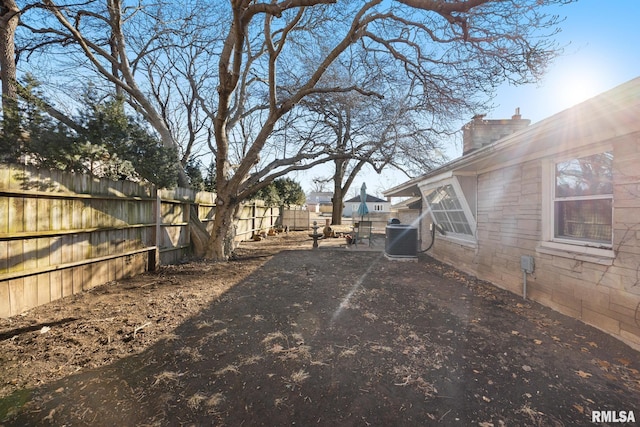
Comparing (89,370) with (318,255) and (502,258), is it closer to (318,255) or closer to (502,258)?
(502,258)

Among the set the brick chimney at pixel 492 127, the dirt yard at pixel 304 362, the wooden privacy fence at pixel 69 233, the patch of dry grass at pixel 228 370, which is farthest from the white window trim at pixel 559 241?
the wooden privacy fence at pixel 69 233

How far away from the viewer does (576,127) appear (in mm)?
3260

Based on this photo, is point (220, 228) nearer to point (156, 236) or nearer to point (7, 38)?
point (156, 236)

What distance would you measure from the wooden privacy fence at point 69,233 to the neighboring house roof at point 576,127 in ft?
22.2

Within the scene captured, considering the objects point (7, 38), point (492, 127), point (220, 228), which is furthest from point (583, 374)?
point (7, 38)

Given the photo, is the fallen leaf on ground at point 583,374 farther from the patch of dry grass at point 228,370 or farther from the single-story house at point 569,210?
the patch of dry grass at point 228,370

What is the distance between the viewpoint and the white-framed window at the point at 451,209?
633 cm

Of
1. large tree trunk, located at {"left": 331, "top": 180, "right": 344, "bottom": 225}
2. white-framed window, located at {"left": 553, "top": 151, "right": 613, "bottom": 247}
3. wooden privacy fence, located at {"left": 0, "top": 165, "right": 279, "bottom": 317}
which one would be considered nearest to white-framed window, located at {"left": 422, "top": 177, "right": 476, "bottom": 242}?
white-framed window, located at {"left": 553, "top": 151, "right": 613, "bottom": 247}

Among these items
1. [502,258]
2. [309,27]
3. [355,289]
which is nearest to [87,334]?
[355,289]

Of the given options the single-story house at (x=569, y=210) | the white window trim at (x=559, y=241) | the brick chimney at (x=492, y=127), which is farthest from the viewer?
the brick chimney at (x=492, y=127)

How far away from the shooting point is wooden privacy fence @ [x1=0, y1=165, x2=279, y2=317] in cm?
356

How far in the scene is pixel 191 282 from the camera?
5.53 metres

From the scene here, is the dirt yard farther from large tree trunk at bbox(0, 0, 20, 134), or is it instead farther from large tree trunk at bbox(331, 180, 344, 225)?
large tree trunk at bbox(331, 180, 344, 225)

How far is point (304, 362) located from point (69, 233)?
4257mm
